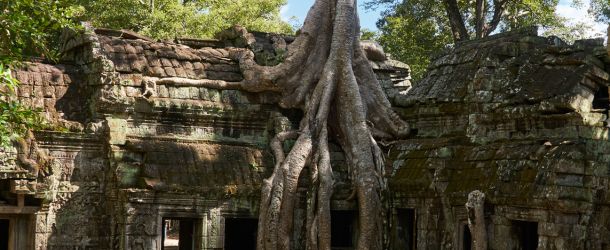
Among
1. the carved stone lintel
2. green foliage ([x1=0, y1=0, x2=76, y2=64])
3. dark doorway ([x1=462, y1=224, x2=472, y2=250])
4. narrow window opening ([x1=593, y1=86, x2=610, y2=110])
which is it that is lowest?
dark doorway ([x1=462, y1=224, x2=472, y2=250])

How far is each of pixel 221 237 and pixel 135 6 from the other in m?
11.8

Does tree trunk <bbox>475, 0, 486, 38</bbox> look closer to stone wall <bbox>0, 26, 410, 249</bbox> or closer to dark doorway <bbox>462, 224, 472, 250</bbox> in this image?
stone wall <bbox>0, 26, 410, 249</bbox>

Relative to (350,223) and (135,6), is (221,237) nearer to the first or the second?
(350,223)

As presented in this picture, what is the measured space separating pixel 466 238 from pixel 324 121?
3.16 metres

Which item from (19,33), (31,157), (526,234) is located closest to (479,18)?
(526,234)

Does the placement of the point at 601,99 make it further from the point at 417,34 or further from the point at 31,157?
the point at 417,34

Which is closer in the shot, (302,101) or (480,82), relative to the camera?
(480,82)

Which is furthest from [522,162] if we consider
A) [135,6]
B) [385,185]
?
[135,6]

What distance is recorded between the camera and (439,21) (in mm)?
28875

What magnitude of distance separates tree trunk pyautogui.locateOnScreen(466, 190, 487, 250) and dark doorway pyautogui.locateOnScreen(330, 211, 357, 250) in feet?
13.1

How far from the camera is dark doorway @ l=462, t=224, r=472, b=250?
14.5m

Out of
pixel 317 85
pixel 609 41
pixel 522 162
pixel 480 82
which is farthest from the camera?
pixel 317 85

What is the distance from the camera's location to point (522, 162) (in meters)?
13.4

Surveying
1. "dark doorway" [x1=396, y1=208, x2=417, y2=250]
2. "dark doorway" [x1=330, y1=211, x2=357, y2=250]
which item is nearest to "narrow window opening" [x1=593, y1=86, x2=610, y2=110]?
"dark doorway" [x1=396, y1=208, x2=417, y2=250]
